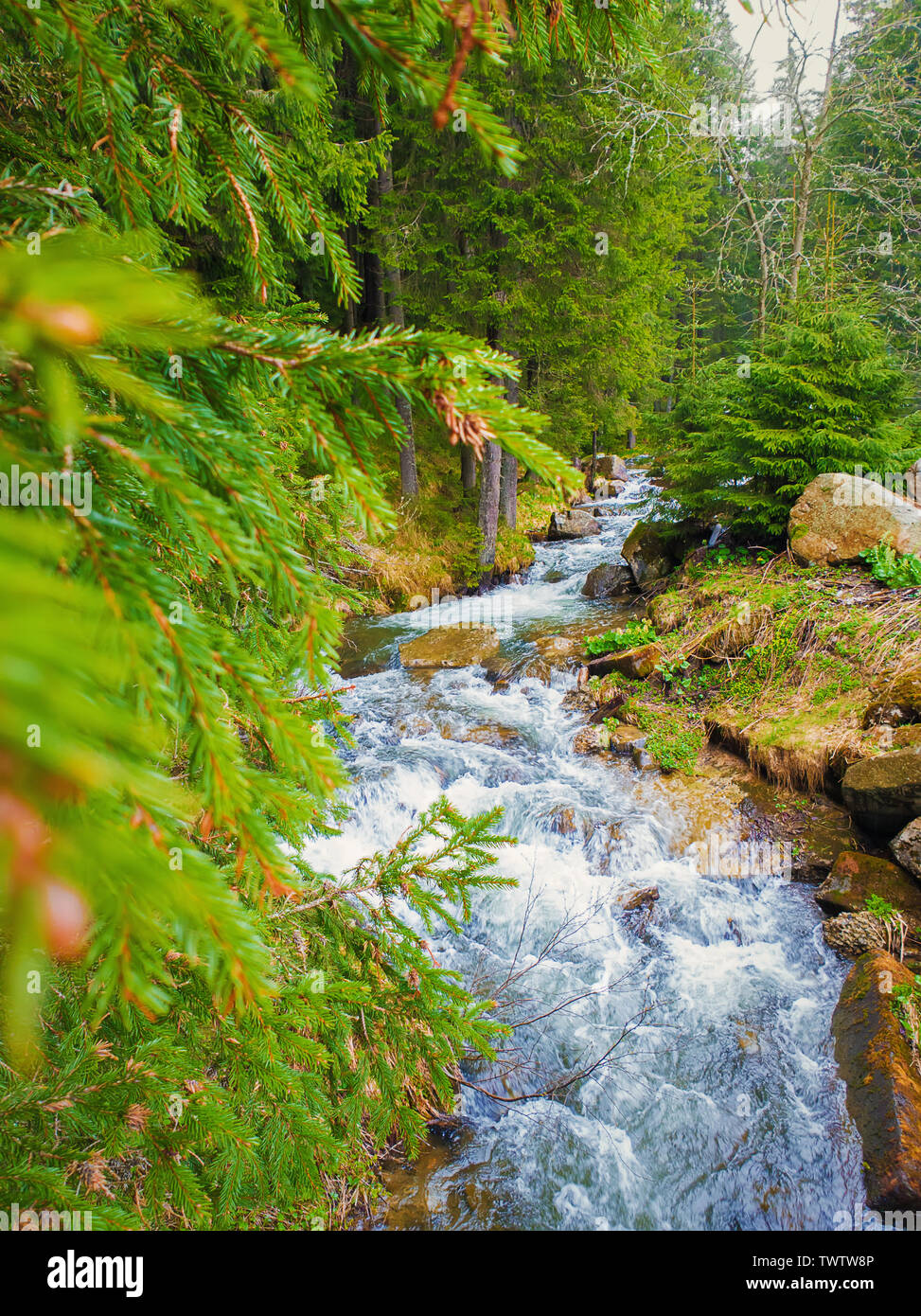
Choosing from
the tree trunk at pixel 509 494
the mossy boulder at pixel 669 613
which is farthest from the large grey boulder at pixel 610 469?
the mossy boulder at pixel 669 613

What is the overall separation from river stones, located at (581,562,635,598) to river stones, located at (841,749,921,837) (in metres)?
7.01

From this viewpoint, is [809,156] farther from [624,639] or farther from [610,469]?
[610,469]

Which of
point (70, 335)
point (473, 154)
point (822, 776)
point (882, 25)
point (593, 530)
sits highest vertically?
point (473, 154)

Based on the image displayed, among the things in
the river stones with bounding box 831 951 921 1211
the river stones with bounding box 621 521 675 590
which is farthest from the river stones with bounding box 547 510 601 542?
the river stones with bounding box 831 951 921 1211

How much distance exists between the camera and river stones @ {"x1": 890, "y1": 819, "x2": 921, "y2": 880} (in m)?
5.02

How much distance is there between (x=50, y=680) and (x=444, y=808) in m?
2.21

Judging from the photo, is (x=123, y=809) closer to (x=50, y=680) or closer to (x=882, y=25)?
(x=50, y=680)

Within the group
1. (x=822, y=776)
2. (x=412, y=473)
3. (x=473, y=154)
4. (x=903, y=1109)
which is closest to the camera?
(x=903, y=1109)

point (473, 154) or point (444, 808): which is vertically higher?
point (473, 154)

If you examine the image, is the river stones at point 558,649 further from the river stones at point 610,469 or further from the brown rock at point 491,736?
the river stones at point 610,469

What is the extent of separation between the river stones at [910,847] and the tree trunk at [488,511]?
9741mm

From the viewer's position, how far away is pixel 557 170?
466 inches

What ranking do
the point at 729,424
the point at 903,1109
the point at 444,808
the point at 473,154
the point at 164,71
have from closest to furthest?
the point at 164,71 → the point at 444,808 → the point at 903,1109 → the point at 729,424 → the point at 473,154

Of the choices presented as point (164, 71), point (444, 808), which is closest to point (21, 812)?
point (164, 71)
